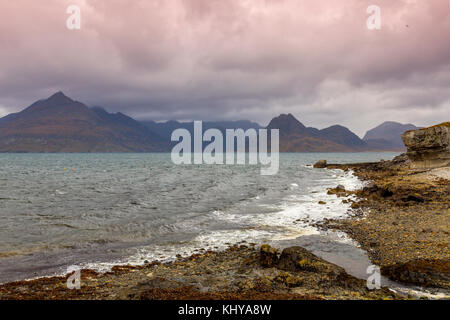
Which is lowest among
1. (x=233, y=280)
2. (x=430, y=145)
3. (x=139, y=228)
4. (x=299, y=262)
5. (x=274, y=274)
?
(x=139, y=228)

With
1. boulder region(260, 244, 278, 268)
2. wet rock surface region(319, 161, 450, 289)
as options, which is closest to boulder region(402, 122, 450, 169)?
wet rock surface region(319, 161, 450, 289)

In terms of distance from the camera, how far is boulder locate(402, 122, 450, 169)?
40.8m

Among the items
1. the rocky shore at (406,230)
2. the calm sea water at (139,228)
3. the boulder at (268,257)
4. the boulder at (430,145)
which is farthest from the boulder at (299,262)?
the boulder at (430,145)

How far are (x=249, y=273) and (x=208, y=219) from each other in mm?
13055

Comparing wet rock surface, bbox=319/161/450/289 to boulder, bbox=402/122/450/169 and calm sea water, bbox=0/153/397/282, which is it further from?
boulder, bbox=402/122/450/169

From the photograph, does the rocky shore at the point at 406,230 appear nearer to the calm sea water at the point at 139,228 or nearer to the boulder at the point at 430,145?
the calm sea water at the point at 139,228

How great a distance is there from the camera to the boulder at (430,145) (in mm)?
40812

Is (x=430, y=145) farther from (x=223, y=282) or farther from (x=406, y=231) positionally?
(x=223, y=282)

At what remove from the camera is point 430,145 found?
4166cm

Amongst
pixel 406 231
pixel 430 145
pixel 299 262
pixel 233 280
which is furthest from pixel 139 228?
pixel 430 145

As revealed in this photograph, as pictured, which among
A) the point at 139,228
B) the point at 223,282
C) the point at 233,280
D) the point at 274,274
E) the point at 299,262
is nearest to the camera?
the point at 223,282

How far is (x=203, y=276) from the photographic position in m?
10.9
